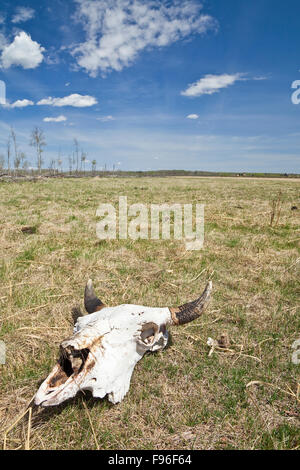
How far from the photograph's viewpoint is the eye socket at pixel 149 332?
262cm

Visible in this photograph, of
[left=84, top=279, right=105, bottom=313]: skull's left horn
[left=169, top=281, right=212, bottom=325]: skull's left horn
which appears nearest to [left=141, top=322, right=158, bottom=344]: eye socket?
[left=169, top=281, right=212, bottom=325]: skull's left horn

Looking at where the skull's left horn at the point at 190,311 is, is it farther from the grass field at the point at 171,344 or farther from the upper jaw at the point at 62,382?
the upper jaw at the point at 62,382

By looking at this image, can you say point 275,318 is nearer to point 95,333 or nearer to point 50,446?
point 95,333

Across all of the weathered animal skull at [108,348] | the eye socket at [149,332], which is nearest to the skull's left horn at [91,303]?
the weathered animal skull at [108,348]

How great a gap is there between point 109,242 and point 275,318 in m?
4.68

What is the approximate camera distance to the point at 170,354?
9.39 ft

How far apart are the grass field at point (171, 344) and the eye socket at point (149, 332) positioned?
0.85 feet

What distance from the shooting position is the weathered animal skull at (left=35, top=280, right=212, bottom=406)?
77.6 inches

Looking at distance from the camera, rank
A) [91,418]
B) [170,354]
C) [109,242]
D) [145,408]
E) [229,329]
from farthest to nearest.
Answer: [109,242], [229,329], [170,354], [145,408], [91,418]

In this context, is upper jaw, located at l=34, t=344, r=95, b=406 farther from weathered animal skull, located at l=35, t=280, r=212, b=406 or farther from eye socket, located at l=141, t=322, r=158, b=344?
eye socket, located at l=141, t=322, r=158, b=344

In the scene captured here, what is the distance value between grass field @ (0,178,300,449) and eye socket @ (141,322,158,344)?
0.85 feet

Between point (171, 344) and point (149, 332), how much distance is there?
0.49 meters
